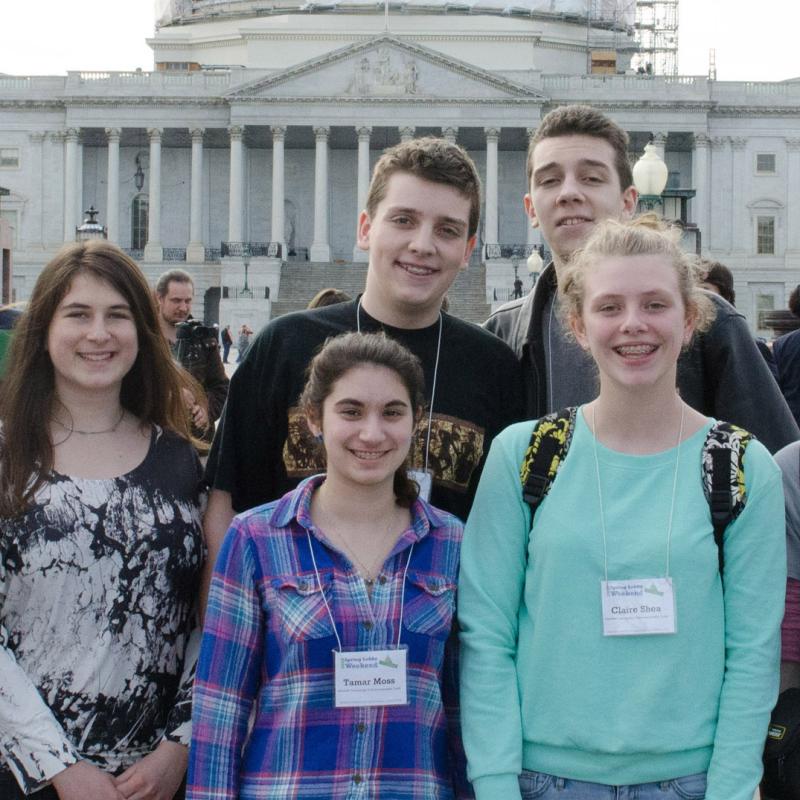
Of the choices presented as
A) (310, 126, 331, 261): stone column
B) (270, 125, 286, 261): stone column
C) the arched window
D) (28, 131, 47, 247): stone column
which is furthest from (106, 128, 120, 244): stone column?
(310, 126, 331, 261): stone column

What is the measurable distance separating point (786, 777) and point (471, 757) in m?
1.06

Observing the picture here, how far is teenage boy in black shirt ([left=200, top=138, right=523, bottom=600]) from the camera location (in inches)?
210

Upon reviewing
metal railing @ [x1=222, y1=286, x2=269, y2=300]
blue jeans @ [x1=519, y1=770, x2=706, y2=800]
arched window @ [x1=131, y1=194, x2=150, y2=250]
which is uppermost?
arched window @ [x1=131, y1=194, x2=150, y2=250]

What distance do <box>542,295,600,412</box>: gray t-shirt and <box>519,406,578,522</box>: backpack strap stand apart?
1.01 meters

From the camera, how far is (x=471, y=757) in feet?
14.2

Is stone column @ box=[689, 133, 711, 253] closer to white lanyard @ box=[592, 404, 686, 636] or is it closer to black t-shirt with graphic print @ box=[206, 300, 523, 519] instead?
black t-shirt with graphic print @ box=[206, 300, 523, 519]

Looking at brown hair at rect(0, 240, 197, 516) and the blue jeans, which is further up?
brown hair at rect(0, 240, 197, 516)

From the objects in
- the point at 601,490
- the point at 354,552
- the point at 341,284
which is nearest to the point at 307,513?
the point at 354,552

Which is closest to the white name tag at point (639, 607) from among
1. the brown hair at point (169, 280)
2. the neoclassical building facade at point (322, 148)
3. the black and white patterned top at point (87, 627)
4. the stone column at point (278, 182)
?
the black and white patterned top at point (87, 627)

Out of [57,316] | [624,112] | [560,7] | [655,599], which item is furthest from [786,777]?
[560,7]

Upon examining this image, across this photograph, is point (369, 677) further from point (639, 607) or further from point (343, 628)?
point (639, 607)

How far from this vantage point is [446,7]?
75.4 metres

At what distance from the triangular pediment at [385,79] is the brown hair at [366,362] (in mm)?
59132

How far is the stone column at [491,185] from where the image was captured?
2445 inches
